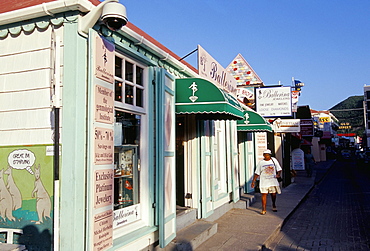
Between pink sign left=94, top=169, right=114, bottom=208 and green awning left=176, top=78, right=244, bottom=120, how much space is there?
2.14m

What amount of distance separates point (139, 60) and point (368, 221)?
701 centimetres

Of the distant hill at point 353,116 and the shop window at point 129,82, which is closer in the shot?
the shop window at point 129,82

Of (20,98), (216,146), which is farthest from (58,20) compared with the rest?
(216,146)

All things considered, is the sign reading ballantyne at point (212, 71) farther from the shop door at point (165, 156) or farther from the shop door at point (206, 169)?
the shop door at point (165, 156)

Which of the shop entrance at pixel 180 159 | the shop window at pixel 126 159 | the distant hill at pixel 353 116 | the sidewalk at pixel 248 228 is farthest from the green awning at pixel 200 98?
the distant hill at pixel 353 116

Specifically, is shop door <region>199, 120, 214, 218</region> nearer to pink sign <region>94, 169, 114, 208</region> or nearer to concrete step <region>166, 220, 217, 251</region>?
concrete step <region>166, 220, 217, 251</region>

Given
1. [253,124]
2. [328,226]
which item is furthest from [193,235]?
[253,124]

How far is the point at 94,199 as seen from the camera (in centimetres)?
378

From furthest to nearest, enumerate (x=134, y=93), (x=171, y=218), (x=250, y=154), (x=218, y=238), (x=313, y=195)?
1. (x=313, y=195)
2. (x=250, y=154)
3. (x=218, y=238)
4. (x=171, y=218)
5. (x=134, y=93)

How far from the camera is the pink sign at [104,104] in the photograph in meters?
3.87

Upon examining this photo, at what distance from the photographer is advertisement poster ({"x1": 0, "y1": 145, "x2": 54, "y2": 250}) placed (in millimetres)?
3836

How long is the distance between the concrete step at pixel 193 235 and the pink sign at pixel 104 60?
2.80m

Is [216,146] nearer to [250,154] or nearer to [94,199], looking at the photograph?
[250,154]

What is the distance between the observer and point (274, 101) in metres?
12.9
